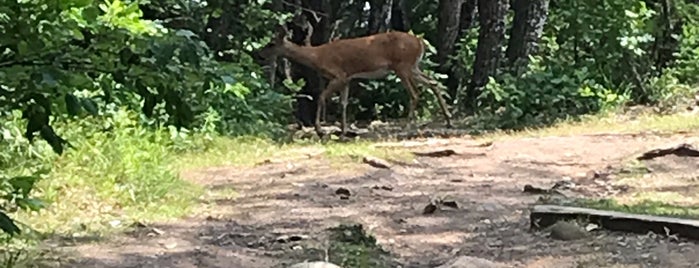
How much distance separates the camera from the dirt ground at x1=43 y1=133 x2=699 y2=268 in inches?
203

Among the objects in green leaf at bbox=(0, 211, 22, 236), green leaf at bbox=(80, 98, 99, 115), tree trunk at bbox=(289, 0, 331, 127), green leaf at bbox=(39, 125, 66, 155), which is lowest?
tree trunk at bbox=(289, 0, 331, 127)

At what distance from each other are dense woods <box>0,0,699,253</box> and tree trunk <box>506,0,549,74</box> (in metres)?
0.02

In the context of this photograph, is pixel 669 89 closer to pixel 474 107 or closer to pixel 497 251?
pixel 474 107

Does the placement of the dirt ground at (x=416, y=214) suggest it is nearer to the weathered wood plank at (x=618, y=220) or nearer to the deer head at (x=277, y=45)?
the weathered wood plank at (x=618, y=220)

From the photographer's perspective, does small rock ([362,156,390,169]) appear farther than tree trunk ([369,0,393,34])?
No

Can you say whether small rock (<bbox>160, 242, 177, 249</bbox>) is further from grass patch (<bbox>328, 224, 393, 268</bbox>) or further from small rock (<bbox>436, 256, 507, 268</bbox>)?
small rock (<bbox>436, 256, 507, 268</bbox>)

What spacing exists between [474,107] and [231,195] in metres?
8.35

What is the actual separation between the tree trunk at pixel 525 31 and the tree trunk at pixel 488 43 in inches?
14.0

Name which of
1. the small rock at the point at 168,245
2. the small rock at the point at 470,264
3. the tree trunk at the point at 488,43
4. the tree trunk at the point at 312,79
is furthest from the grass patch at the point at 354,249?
the tree trunk at the point at 312,79

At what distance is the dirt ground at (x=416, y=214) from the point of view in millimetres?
5148

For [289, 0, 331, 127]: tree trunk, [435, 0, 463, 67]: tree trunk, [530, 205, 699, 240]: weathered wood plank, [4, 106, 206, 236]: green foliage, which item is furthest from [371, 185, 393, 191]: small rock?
[435, 0, 463, 67]: tree trunk

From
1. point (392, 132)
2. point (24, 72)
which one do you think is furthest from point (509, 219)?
point (392, 132)

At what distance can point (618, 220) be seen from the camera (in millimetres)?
5512

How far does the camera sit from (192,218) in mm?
6402
